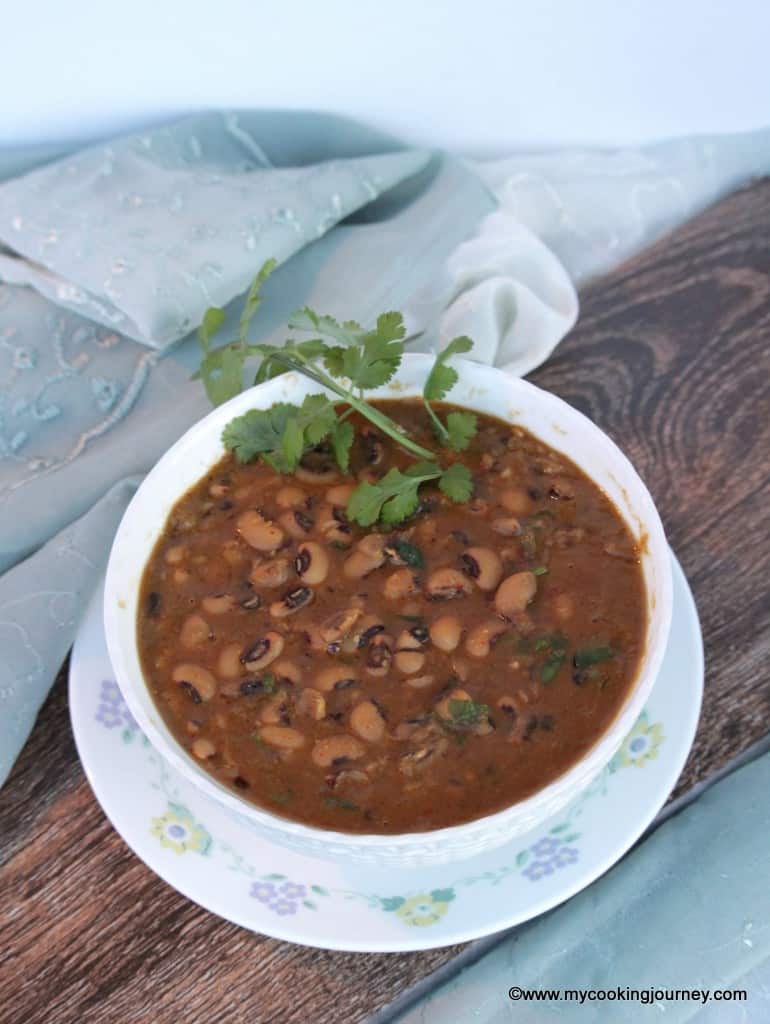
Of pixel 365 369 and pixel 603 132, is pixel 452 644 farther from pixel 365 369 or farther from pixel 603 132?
pixel 603 132

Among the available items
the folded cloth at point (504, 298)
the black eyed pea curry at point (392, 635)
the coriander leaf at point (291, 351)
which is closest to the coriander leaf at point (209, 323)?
the coriander leaf at point (291, 351)

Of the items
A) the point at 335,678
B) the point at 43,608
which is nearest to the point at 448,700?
the point at 335,678

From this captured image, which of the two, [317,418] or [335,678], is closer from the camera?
[335,678]

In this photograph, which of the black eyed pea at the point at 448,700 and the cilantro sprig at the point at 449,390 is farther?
the cilantro sprig at the point at 449,390

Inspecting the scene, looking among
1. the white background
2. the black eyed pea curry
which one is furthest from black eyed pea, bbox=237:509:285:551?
the white background

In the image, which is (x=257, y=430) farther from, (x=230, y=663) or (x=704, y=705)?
(x=704, y=705)

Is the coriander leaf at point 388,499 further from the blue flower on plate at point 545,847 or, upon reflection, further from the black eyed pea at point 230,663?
the blue flower on plate at point 545,847

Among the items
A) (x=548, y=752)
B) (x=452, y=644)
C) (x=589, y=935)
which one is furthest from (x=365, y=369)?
(x=589, y=935)
